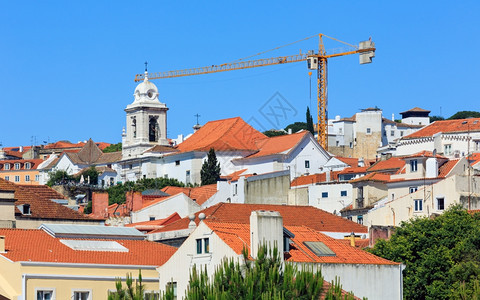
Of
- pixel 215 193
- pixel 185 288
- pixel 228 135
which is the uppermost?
pixel 228 135

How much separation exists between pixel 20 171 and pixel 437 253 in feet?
380

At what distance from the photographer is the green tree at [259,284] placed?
34094 mm

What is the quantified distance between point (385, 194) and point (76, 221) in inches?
1150

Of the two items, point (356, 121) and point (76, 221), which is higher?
point (356, 121)

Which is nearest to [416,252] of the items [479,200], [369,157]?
[479,200]

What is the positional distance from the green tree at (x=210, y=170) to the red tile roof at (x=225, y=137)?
4929 mm

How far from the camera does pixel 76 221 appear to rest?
183ft

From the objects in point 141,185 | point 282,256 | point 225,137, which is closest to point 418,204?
point 282,256

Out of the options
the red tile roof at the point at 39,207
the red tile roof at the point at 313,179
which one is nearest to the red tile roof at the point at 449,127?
the red tile roof at the point at 313,179

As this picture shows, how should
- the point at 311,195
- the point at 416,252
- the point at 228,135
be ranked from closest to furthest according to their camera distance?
the point at 416,252
the point at 311,195
the point at 228,135

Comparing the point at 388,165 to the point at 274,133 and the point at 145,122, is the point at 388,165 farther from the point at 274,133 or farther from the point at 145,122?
the point at 274,133

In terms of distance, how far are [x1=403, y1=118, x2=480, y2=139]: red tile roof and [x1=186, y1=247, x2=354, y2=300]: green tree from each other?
Answer: 251 ft

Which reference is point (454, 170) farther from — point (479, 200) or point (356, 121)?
point (356, 121)

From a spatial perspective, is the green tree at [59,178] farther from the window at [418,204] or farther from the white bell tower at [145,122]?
the window at [418,204]
